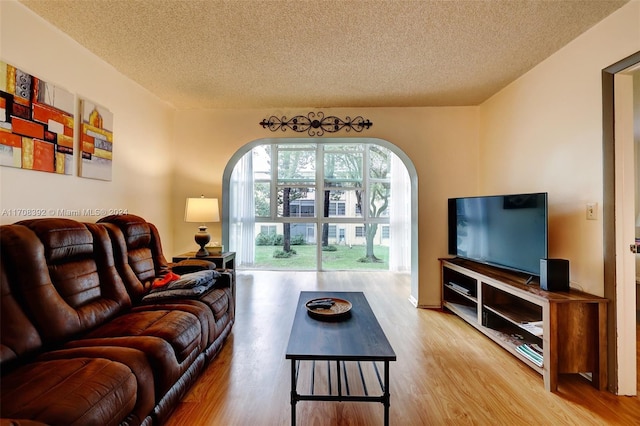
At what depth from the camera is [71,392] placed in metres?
1.05

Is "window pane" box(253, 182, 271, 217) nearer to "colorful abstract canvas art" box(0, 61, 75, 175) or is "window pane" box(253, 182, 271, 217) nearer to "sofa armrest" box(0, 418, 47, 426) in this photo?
"colorful abstract canvas art" box(0, 61, 75, 175)

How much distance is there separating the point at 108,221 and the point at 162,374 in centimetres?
147

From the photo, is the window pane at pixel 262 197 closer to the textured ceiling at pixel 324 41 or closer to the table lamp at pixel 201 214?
the table lamp at pixel 201 214

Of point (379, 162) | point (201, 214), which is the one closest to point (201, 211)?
point (201, 214)

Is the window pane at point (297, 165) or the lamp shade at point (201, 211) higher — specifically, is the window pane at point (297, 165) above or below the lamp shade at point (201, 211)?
above

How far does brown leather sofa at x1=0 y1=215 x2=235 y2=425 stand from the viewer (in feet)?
3.49

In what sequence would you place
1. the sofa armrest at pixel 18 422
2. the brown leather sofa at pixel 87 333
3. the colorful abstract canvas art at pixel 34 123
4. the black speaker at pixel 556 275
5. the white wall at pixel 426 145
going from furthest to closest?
the white wall at pixel 426 145 < the black speaker at pixel 556 275 < the colorful abstract canvas art at pixel 34 123 < the brown leather sofa at pixel 87 333 < the sofa armrest at pixel 18 422

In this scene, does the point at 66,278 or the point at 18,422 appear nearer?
the point at 18,422

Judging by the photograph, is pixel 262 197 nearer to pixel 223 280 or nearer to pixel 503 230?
pixel 223 280

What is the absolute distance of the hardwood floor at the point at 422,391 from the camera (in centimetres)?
155

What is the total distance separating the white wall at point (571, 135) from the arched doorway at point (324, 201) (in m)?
2.68

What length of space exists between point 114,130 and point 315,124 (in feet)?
6.93

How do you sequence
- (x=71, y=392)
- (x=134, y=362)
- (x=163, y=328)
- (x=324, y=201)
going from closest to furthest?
(x=71, y=392)
(x=134, y=362)
(x=163, y=328)
(x=324, y=201)

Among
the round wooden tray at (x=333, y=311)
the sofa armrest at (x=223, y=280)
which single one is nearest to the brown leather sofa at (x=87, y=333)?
the sofa armrest at (x=223, y=280)
